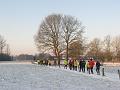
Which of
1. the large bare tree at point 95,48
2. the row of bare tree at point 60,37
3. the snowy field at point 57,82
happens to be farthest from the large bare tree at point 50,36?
the snowy field at point 57,82

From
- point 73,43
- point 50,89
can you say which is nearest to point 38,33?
point 73,43

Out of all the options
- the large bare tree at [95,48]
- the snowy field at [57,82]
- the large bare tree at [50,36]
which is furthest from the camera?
the large bare tree at [95,48]

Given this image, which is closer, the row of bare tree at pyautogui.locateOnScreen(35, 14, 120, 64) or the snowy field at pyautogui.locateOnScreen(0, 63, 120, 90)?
the snowy field at pyautogui.locateOnScreen(0, 63, 120, 90)

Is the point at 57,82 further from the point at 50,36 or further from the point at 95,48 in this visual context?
the point at 95,48

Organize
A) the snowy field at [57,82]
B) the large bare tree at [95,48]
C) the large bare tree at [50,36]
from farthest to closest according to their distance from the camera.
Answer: the large bare tree at [95,48], the large bare tree at [50,36], the snowy field at [57,82]

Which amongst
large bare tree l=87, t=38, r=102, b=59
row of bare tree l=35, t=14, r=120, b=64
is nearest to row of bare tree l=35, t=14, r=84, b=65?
row of bare tree l=35, t=14, r=120, b=64

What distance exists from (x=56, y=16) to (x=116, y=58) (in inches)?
1532

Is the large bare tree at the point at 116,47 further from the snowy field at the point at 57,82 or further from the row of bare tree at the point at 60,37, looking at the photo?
the snowy field at the point at 57,82

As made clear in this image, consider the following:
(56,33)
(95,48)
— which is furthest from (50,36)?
(95,48)

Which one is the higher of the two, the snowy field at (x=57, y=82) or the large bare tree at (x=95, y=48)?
the large bare tree at (x=95, y=48)

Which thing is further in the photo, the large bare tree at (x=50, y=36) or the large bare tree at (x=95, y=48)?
the large bare tree at (x=95, y=48)

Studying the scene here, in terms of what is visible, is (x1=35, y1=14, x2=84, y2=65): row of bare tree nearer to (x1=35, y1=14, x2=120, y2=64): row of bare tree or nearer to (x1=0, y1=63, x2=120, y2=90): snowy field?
(x1=35, y1=14, x2=120, y2=64): row of bare tree

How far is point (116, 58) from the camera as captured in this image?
5113 inches

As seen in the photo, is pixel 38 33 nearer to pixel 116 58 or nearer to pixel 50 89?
pixel 116 58
